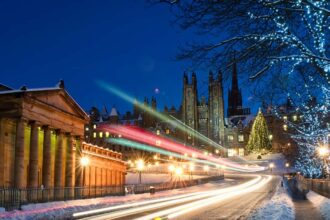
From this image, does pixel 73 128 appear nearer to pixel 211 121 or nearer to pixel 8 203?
pixel 8 203

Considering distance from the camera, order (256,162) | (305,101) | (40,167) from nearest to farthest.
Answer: (305,101), (40,167), (256,162)

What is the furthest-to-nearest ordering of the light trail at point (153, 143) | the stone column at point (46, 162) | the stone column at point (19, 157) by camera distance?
the light trail at point (153, 143) → the stone column at point (46, 162) → the stone column at point (19, 157)

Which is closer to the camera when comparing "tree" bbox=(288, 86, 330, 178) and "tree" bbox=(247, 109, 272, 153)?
"tree" bbox=(288, 86, 330, 178)

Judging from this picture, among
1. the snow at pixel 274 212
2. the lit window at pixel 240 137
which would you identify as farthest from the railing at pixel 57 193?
the lit window at pixel 240 137

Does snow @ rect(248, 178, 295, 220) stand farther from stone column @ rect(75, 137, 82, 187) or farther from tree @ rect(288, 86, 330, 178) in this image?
stone column @ rect(75, 137, 82, 187)

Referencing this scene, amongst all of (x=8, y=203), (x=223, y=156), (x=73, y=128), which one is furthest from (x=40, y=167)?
(x=223, y=156)

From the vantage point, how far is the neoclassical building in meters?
36.2

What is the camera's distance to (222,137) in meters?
151

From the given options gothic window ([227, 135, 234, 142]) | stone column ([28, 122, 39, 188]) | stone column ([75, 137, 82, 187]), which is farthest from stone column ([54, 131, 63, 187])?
gothic window ([227, 135, 234, 142])

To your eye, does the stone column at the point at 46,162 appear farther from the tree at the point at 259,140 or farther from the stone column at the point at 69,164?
the tree at the point at 259,140

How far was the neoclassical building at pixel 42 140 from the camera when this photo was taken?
36188mm

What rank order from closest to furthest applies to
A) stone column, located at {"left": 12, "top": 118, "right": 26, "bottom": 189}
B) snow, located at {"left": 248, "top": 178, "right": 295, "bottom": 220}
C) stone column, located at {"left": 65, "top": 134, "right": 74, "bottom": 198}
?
snow, located at {"left": 248, "top": 178, "right": 295, "bottom": 220}
stone column, located at {"left": 12, "top": 118, "right": 26, "bottom": 189}
stone column, located at {"left": 65, "top": 134, "right": 74, "bottom": 198}

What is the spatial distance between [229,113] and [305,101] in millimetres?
159358

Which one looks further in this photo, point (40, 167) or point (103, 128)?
point (103, 128)
